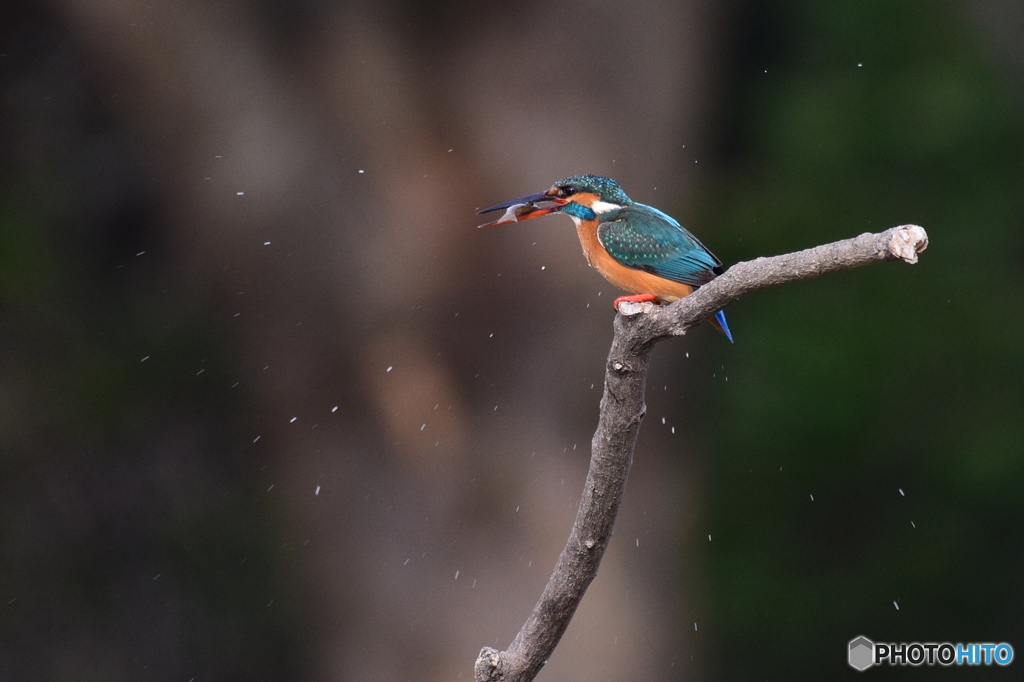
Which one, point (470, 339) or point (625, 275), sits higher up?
point (625, 275)

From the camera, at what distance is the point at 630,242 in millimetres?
2109

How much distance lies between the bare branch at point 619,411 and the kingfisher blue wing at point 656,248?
290 mm

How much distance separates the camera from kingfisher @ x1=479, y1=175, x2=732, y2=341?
206cm

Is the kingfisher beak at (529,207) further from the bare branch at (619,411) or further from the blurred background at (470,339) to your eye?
the blurred background at (470,339)

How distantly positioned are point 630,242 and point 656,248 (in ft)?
0.18

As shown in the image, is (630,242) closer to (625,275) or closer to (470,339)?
(625,275)

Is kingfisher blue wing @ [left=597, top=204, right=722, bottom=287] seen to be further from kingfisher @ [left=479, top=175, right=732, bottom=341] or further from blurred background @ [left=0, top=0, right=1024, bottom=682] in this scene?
blurred background @ [left=0, top=0, right=1024, bottom=682]

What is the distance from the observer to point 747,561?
4.57 metres

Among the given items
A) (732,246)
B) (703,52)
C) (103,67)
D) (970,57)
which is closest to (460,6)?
(703,52)

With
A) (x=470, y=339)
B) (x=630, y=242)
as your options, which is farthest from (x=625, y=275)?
(x=470, y=339)

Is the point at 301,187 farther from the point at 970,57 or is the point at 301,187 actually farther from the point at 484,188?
the point at 970,57

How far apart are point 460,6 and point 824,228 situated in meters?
1.73

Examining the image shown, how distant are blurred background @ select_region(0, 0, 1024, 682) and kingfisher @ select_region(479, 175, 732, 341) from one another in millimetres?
1131

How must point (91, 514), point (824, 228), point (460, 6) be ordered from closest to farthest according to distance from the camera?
point (460, 6) → point (824, 228) → point (91, 514)
